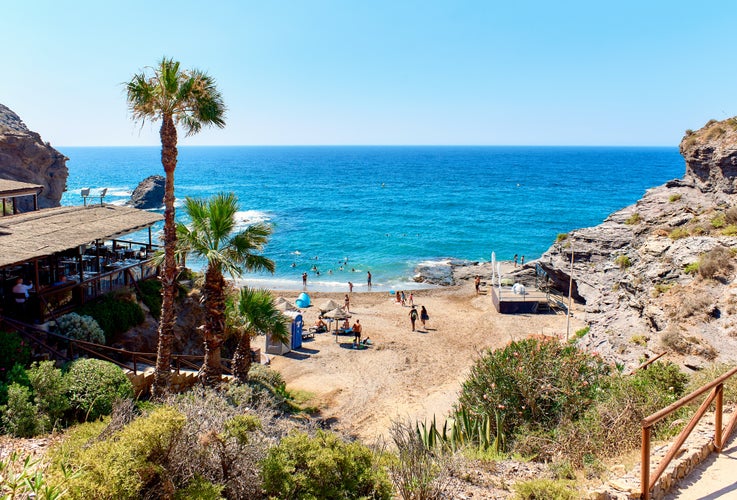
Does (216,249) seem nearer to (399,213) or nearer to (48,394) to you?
(48,394)

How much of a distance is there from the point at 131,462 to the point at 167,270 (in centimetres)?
797

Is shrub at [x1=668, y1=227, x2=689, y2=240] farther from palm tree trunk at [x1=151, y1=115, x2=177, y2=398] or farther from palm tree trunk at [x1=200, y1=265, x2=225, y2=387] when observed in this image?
palm tree trunk at [x1=151, y1=115, x2=177, y2=398]

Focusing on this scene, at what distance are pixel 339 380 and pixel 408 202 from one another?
223ft

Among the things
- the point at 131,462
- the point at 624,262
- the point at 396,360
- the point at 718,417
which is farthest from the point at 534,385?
the point at 624,262

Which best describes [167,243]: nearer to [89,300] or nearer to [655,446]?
[89,300]

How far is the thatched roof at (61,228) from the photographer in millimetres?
12381

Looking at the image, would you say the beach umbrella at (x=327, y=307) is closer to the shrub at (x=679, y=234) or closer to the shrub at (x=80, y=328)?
Result: the shrub at (x=80, y=328)

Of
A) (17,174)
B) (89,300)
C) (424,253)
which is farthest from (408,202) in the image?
(89,300)

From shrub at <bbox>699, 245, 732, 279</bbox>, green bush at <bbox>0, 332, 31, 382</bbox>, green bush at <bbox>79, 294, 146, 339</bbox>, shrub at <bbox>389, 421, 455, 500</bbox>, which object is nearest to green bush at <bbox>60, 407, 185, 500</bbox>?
shrub at <bbox>389, 421, 455, 500</bbox>

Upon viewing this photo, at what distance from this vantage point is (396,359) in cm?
2202

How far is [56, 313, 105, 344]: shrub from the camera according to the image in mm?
13422

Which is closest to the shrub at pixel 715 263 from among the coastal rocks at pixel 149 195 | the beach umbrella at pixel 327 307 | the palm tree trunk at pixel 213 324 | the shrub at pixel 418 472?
the shrub at pixel 418 472

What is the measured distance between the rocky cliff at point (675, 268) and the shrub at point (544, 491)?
805cm

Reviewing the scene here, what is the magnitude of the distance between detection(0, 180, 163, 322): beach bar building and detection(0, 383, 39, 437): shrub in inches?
142
